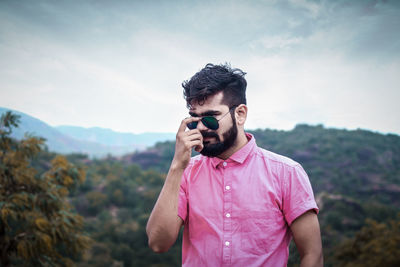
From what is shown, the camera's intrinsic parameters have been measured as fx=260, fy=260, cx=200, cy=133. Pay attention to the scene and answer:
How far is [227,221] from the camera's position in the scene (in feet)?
5.32

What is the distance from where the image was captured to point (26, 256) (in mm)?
5477

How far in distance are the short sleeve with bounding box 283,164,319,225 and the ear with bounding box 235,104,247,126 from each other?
50cm

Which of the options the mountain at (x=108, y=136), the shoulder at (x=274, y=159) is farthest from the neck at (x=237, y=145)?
the mountain at (x=108, y=136)

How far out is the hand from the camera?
1.68 metres

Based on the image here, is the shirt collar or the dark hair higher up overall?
the dark hair

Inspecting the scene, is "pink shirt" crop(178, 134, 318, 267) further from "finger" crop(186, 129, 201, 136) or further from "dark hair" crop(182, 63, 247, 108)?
"dark hair" crop(182, 63, 247, 108)

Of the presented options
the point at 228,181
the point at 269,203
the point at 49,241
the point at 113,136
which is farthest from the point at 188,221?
the point at 113,136

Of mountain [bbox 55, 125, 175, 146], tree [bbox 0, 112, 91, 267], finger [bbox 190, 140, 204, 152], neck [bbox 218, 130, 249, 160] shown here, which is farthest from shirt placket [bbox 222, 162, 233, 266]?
mountain [bbox 55, 125, 175, 146]

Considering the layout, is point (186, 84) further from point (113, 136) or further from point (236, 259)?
point (113, 136)

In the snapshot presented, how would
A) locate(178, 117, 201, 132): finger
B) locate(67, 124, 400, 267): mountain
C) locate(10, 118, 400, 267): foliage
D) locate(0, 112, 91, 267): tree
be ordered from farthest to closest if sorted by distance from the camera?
locate(67, 124, 400, 267): mountain < locate(10, 118, 400, 267): foliage < locate(0, 112, 91, 267): tree < locate(178, 117, 201, 132): finger

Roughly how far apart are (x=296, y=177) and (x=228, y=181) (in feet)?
1.41

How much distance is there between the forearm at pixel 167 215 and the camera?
1641 millimetres

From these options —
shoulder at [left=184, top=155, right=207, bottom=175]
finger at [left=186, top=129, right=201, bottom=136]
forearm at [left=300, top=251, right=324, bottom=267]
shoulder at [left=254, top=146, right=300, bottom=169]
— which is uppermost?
finger at [left=186, top=129, right=201, bottom=136]

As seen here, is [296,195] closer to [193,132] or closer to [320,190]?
Result: [193,132]
